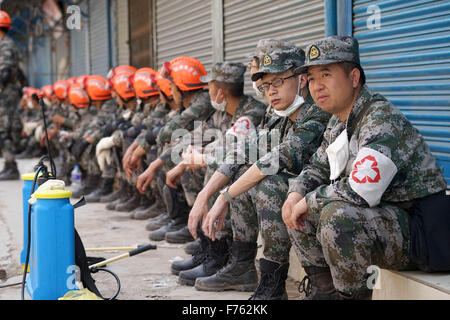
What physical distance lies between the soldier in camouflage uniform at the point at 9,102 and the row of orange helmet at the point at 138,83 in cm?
87

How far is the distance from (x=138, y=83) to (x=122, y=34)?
18.3ft

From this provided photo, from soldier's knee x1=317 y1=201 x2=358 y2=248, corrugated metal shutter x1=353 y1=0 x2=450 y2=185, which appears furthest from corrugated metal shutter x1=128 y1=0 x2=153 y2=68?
soldier's knee x1=317 y1=201 x2=358 y2=248

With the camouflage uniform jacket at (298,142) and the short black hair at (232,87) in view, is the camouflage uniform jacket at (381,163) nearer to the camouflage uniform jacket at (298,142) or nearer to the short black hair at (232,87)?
the camouflage uniform jacket at (298,142)

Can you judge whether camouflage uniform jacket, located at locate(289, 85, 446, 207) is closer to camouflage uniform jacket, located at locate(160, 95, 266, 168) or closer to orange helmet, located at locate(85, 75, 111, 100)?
camouflage uniform jacket, located at locate(160, 95, 266, 168)

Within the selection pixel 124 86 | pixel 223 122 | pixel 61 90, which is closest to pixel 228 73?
pixel 223 122

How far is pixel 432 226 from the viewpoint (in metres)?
2.73

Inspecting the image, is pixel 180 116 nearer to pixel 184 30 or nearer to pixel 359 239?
pixel 359 239

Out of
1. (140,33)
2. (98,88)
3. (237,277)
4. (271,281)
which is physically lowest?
(237,277)

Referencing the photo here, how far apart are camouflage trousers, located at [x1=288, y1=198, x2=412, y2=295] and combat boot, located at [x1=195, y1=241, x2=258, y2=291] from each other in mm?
1205

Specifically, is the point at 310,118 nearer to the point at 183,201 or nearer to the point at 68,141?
the point at 183,201

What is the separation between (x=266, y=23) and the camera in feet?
20.8
